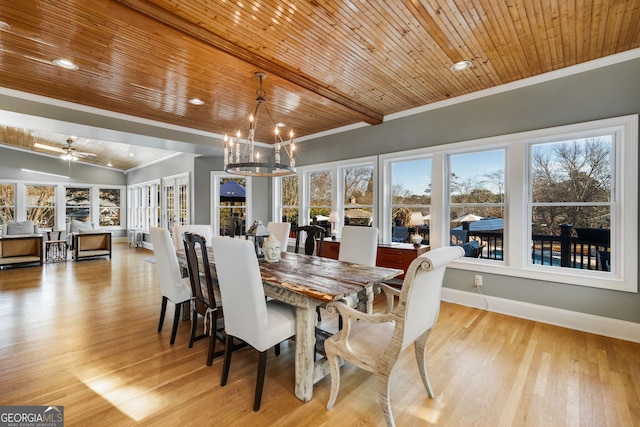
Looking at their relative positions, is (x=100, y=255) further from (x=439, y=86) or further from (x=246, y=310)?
(x=439, y=86)

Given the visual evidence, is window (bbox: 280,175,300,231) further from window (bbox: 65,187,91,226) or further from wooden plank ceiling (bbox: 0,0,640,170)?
window (bbox: 65,187,91,226)

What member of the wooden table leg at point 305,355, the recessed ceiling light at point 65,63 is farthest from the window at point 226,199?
the wooden table leg at point 305,355

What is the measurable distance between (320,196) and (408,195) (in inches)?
72.9

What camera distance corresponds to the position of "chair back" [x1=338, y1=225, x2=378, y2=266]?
3.17 m

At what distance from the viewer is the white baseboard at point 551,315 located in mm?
2861

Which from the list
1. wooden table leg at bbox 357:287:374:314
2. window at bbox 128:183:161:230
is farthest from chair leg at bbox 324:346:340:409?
window at bbox 128:183:161:230

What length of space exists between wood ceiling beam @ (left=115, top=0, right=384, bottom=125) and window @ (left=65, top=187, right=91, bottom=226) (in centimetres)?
1102

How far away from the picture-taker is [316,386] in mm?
2100

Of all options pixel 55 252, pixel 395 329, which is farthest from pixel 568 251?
pixel 55 252

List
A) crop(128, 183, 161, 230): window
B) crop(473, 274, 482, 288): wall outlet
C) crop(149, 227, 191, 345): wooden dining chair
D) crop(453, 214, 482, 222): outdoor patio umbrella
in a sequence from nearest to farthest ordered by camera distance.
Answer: crop(149, 227, 191, 345): wooden dining chair → crop(473, 274, 482, 288): wall outlet → crop(453, 214, 482, 222): outdoor patio umbrella → crop(128, 183, 161, 230): window

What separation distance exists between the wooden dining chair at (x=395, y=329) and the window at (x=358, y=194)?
3.17 meters

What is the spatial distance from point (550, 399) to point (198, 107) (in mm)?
4944

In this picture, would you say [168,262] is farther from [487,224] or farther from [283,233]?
[487,224]

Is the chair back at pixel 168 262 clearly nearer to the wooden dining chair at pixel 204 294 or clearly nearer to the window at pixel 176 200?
the wooden dining chair at pixel 204 294
